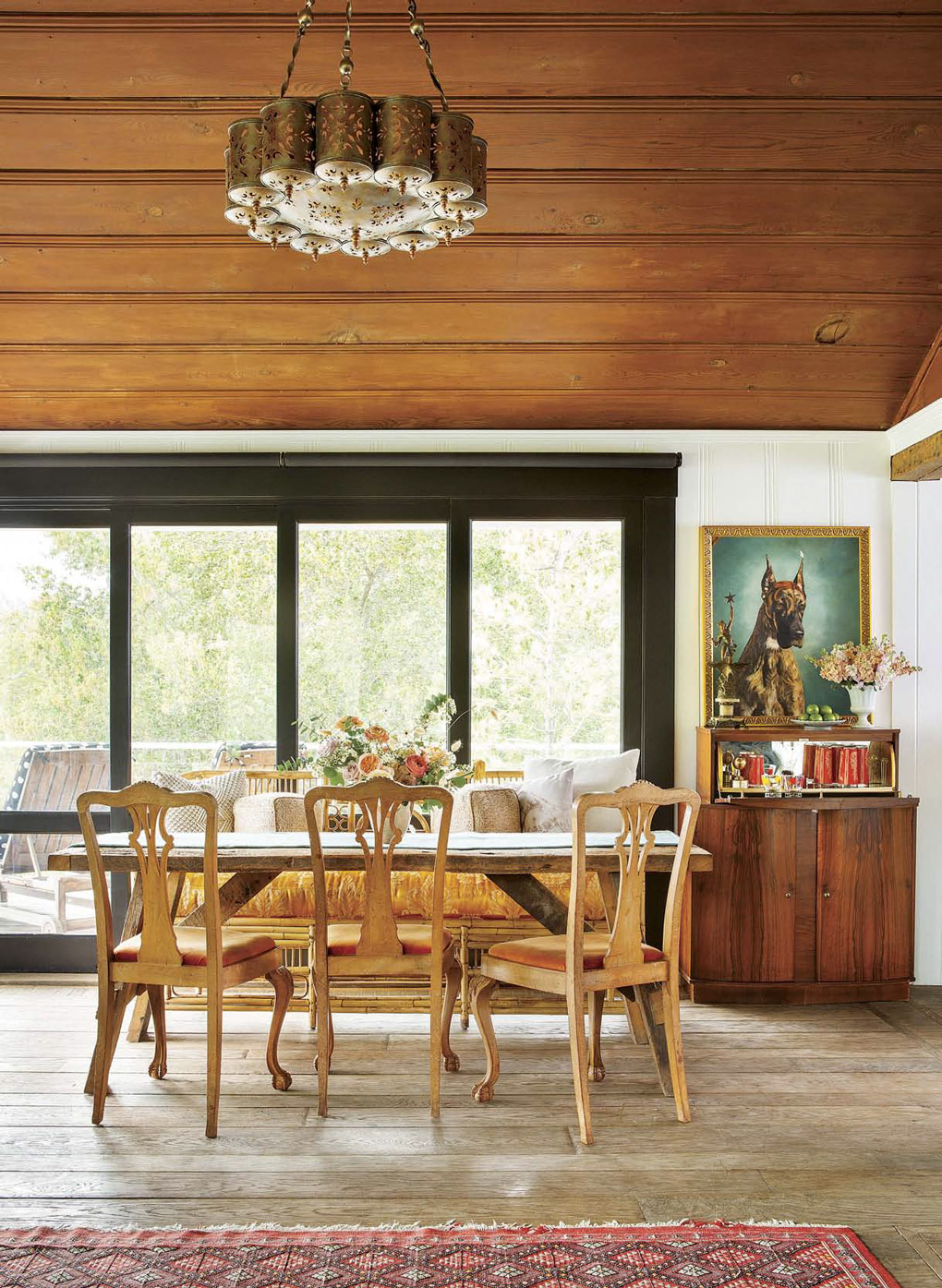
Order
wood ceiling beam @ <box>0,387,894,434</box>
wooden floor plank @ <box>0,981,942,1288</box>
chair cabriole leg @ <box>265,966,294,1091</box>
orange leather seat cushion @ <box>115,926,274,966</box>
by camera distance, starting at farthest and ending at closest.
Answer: wood ceiling beam @ <box>0,387,894,434</box>, chair cabriole leg @ <box>265,966,294,1091</box>, orange leather seat cushion @ <box>115,926,274,966</box>, wooden floor plank @ <box>0,981,942,1288</box>

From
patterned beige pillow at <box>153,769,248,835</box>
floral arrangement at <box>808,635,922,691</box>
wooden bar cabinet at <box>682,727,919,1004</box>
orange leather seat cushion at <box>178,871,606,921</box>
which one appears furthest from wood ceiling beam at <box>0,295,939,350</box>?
orange leather seat cushion at <box>178,871,606,921</box>

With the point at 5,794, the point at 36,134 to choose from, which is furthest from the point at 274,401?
the point at 5,794

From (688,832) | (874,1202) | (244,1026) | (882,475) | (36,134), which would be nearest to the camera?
(874,1202)

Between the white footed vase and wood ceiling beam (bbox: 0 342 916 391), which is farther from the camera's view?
the white footed vase

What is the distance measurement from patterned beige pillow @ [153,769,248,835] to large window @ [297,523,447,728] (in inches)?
20.6

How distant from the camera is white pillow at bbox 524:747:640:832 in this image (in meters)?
5.06

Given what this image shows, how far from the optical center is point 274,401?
17.3ft

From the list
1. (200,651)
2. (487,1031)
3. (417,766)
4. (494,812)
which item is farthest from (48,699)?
(487,1031)

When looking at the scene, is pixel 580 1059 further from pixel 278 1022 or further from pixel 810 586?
pixel 810 586

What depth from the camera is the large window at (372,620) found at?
5.58m

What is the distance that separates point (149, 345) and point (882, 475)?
3656mm

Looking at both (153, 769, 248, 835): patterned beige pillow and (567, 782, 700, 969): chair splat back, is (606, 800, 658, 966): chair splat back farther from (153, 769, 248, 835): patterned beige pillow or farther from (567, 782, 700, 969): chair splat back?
(153, 769, 248, 835): patterned beige pillow

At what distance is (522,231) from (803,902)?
126 inches

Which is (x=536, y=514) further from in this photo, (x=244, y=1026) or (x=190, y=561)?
(x=244, y=1026)
